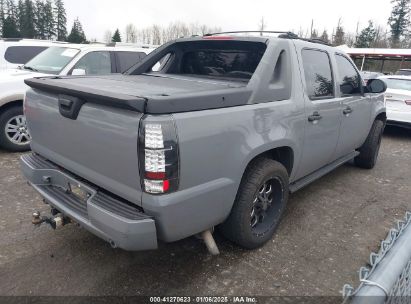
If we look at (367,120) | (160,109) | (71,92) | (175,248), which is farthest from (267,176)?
(367,120)

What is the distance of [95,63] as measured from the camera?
657 cm

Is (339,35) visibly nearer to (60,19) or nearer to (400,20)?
(400,20)

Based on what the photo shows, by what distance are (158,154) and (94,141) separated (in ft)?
1.96

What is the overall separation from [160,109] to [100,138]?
1.79 feet

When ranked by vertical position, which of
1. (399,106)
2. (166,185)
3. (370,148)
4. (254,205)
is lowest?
(370,148)

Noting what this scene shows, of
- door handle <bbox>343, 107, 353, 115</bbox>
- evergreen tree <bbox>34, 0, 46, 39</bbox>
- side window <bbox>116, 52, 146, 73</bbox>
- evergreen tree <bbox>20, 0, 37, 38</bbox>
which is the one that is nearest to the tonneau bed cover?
door handle <bbox>343, 107, 353, 115</bbox>

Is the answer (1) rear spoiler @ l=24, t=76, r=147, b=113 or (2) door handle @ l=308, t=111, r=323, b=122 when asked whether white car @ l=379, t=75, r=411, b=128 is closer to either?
(2) door handle @ l=308, t=111, r=323, b=122

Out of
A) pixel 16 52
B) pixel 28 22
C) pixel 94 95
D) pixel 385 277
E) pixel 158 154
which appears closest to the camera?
pixel 385 277

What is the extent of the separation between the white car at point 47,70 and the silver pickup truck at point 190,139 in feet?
8.77

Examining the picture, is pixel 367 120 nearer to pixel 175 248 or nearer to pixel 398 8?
pixel 175 248

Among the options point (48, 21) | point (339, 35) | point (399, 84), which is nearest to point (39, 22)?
point (48, 21)

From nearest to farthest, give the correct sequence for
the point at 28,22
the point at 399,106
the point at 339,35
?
1. the point at 399,106
2. the point at 28,22
3. the point at 339,35

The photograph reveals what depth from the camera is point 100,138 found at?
2402mm

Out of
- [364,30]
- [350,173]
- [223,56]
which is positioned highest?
[364,30]
